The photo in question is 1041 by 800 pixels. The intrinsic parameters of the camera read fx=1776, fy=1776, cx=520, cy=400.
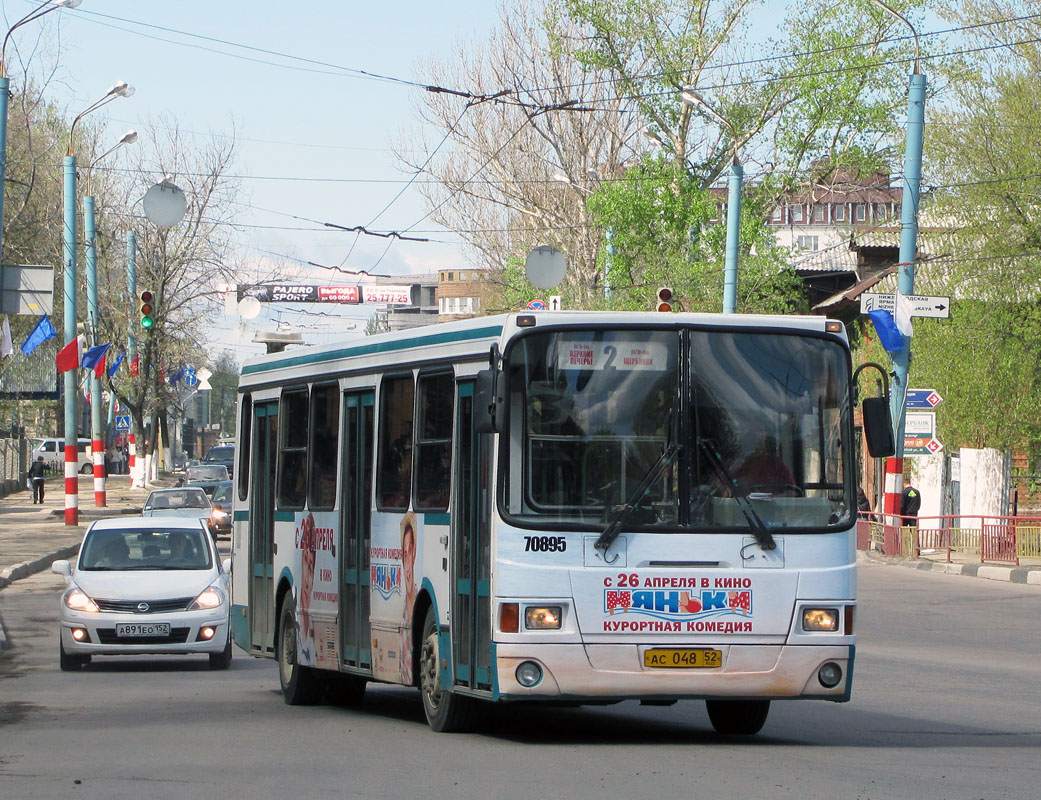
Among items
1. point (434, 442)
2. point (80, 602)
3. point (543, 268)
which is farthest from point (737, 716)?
point (543, 268)

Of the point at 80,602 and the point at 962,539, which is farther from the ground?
the point at 80,602

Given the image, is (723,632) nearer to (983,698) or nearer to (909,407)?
(983,698)

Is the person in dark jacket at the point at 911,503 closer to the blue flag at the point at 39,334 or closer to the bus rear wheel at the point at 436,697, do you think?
the blue flag at the point at 39,334

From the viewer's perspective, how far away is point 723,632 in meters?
9.73

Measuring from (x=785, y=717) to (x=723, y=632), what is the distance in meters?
2.93

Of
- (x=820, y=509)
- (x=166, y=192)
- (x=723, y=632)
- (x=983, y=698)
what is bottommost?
(x=983, y=698)

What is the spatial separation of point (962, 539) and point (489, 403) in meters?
25.3

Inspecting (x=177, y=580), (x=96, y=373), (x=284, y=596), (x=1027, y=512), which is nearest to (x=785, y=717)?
(x=284, y=596)

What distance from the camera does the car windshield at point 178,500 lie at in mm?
35000

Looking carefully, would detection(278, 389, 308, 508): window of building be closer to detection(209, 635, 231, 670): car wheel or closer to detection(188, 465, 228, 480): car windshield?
detection(209, 635, 231, 670): car wheel

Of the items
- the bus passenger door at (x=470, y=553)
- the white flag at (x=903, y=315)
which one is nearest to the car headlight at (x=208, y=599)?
the bus passenger door at (x=470, y=553)

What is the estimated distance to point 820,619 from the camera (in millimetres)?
9867

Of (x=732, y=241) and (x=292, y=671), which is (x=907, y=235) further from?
(x=292, y=671)

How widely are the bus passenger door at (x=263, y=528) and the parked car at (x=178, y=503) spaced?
19.7 m
